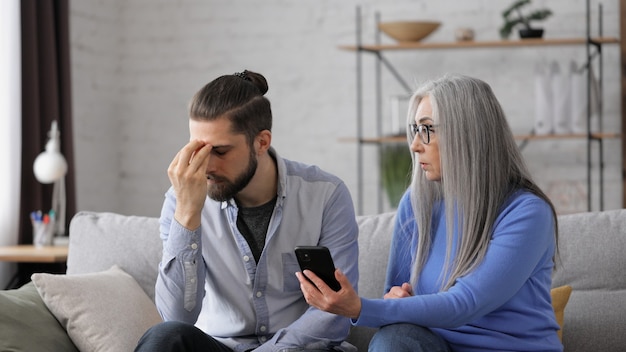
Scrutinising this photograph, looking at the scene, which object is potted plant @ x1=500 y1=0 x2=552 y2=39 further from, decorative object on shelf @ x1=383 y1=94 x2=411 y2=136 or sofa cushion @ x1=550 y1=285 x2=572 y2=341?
sofa cushion @ x1=550 y1=285 x2=572 y2=341

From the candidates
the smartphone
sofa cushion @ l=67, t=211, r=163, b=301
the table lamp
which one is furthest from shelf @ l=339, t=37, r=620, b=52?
the smartphone

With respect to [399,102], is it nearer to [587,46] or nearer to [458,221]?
[587,46]

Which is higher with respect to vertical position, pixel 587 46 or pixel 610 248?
pixel 587 46

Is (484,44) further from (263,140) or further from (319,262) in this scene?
(319,262)

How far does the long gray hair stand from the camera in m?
2.22

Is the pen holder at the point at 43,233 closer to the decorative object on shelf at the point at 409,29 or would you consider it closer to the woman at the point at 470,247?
the decorative object on shelf at the point at 409,29

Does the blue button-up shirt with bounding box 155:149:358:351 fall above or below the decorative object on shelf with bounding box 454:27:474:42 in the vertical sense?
below

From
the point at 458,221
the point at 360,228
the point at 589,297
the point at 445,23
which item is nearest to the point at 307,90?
the point at 445,23

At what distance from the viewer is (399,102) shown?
4.91 meters

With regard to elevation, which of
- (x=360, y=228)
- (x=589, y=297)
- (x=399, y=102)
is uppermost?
(x=399, y=102)

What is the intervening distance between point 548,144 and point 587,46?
573 mm

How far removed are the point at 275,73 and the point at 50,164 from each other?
1.46 m

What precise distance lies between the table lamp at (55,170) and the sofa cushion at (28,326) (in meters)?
1.56

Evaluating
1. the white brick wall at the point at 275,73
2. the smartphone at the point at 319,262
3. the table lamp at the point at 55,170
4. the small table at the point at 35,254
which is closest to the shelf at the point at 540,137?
the white brick wall at the point at 275,73
